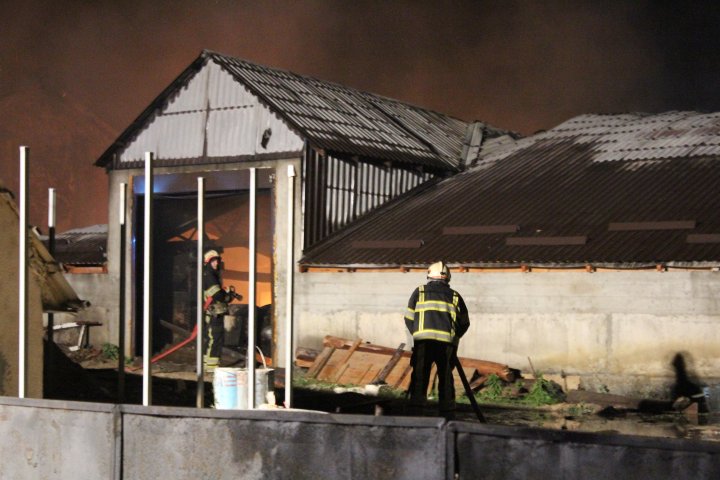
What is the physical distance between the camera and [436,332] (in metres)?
13.1

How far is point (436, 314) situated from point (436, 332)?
0.22m

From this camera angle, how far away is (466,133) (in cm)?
3300

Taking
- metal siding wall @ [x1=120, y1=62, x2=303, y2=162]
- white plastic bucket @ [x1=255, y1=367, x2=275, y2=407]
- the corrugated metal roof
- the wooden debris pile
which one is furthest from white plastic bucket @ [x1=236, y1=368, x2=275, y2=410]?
metal siding wall @ [x1=120, y1=62, x2=303, y2=162]

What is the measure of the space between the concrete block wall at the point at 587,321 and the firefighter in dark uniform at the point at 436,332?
258 inches

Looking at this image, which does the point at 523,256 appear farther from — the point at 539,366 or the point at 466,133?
the point at 466,133

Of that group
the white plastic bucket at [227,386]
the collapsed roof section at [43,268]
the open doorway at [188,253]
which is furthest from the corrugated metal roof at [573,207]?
the collapsed roof section at [43,268]

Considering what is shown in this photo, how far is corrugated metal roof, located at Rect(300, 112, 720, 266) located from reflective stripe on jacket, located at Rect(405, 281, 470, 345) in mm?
6717

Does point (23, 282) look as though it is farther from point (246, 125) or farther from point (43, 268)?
point (246, 125)

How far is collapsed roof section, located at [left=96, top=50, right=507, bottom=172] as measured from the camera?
24.7 m

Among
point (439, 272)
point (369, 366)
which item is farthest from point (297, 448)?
point (369, 366)

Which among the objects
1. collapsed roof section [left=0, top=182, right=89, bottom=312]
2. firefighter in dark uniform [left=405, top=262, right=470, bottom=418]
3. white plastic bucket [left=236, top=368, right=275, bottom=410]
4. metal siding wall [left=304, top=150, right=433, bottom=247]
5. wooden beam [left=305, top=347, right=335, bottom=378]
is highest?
metal siding wall [left=304, top=150, right=433, bottom=247]

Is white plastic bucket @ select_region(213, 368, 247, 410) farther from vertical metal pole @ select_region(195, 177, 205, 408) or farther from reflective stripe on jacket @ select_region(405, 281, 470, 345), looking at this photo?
reflective stripe on jacket @ select_region(405, 281, 470, 345)

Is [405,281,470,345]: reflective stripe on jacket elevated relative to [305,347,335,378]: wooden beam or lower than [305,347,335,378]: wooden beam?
elevated

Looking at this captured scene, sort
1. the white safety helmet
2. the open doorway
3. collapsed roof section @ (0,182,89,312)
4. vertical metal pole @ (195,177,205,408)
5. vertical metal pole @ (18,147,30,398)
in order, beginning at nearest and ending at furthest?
1. vertical metal pole @ (18,147,30,398)
2. vertical metal pole @ (195,177,205,408)
3. collapsed roof section @ (0,182,89,312)
4. the white safety helmet
5. the open doorway
